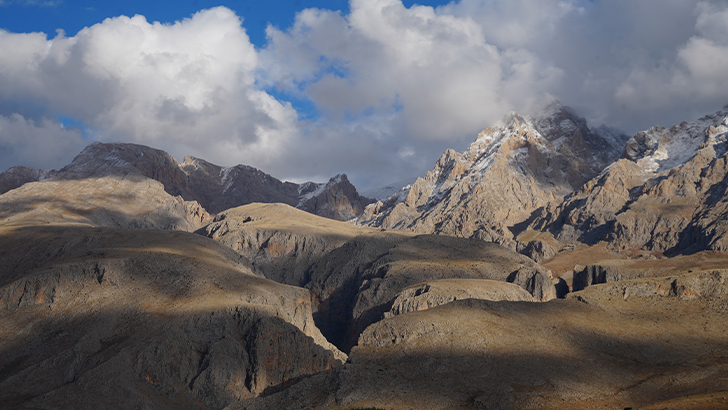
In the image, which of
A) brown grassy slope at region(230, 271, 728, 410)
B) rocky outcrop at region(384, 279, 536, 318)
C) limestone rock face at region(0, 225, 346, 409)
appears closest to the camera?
brown grassy slope at region(230, 271, 728, 410)

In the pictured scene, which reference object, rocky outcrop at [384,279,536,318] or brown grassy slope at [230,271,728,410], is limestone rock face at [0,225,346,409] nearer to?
rocky outcrop at [384,279,536,318]

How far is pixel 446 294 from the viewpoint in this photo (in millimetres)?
163625

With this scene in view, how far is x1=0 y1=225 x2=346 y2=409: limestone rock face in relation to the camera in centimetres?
10656

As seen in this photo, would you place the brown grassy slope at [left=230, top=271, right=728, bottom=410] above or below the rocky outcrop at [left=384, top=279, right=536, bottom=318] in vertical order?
below

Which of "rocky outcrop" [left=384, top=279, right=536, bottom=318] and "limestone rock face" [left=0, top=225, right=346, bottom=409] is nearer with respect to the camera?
"limestone rock face" [left=0, top=225, right=346, bottom=409]

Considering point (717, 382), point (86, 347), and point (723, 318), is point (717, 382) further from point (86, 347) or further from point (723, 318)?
point (86, 347)

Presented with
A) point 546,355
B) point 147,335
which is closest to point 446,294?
point 546,355

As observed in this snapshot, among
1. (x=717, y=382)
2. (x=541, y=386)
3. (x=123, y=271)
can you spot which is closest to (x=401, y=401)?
(x=541, y=386)

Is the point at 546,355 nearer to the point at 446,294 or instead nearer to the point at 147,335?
the point at 446,294

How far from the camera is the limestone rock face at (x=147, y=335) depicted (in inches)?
4195

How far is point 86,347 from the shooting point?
11656cm

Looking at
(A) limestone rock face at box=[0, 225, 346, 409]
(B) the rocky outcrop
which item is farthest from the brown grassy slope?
(B) the rocky outcrop

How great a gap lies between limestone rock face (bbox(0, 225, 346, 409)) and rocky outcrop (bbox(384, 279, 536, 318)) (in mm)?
23634

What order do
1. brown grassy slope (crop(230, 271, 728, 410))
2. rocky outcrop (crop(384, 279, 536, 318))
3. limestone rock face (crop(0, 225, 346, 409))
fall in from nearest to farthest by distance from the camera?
brown grassy slope (crop(230, 271, 728, 410)) < limestone rock face (crop(0, 225, 346, 409)) < rocky outcrop (crop(384, 279, 536, 318))
